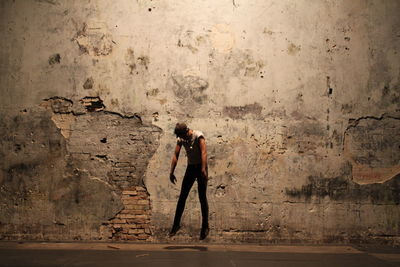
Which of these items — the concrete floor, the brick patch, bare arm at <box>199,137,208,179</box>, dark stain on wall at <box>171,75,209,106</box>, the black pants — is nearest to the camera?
the concrete floor

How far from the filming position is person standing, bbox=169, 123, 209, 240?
503cm

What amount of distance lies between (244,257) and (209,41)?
296cm

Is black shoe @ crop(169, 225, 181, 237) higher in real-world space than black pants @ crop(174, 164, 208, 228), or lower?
lower

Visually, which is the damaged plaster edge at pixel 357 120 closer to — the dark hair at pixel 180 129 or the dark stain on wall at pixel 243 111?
the dark stain on wall at pixel 243 111

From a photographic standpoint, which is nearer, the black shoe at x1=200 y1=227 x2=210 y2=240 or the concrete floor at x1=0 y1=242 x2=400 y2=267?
the concrete floor at x1=0 y1=242 x2=400 y2=267

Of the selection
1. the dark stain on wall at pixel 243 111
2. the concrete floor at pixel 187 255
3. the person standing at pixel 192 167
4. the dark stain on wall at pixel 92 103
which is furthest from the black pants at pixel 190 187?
the dark stain on wall at pixel 92 103

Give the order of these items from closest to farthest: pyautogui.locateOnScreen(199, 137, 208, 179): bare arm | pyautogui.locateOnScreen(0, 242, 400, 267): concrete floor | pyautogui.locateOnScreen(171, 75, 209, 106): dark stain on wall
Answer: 1. pyautogui.locateOnScreen(0, 242, 400, 267): concrete floor
2. pyautogui.locateOnScreen(199, 137, 208, 179): bare arm
3. pyautogui.locateOnScreen(171, 75, 209, 106): dark stain on wall

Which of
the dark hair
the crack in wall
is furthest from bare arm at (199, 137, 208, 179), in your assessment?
the crack in wall

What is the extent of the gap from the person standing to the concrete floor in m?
0.38

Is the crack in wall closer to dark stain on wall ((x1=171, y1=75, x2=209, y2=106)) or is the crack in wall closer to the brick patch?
dark stain on wall ((x1=171, y1=75, x2=209, y2=106))

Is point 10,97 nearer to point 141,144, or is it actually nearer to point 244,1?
point 141,144

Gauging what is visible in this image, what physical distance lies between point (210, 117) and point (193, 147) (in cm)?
59

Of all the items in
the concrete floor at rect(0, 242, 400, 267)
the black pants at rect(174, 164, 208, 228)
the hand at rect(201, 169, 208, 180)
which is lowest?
the concrete floor at rect(0, 242, 400, 267)

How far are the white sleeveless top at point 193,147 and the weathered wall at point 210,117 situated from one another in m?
0.35
